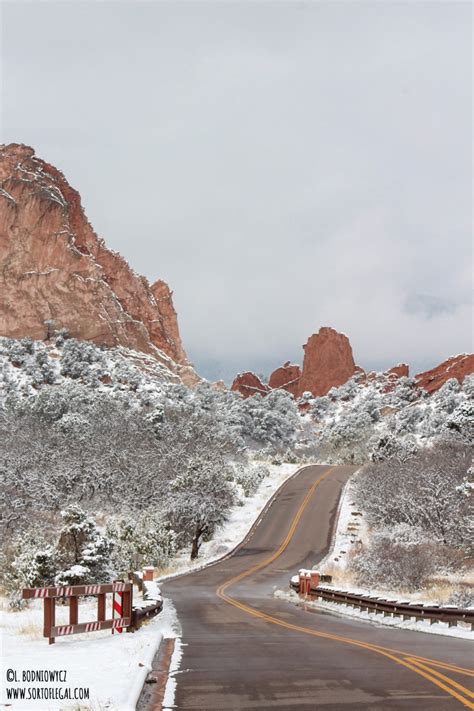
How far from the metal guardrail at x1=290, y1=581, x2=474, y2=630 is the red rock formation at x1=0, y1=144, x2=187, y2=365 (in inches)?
3647

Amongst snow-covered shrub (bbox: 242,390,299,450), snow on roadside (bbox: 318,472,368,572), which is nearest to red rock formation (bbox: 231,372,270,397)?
snow-covered shrub (bbox: 242,390,299,450)

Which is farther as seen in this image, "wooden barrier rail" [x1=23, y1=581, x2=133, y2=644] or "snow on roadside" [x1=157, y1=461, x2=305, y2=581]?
"snow on roadside" [x1=157, y1=461, x2=305, y2=581]


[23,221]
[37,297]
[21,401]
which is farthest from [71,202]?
[21,401]

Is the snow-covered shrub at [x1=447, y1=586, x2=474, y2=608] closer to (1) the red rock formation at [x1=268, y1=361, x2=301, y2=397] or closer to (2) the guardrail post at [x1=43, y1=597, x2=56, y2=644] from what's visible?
(2) the guardrail post at [x1=43, y1=597, x2=56, y2=644]

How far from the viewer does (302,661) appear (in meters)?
10.8

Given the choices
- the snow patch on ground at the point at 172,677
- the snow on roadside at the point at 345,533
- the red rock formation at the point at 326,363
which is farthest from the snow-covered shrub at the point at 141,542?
the red rock formation at the point at 326,363

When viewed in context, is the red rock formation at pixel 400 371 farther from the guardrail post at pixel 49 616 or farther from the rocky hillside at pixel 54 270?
the guardrail post at pixel 49 616

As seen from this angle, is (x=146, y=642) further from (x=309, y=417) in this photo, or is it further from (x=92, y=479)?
(x=309, y=417)

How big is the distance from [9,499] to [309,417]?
104229 mm

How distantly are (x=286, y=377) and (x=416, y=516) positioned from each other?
136 meters

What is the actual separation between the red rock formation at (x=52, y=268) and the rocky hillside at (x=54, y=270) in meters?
0.15

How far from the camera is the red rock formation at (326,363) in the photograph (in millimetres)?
165875

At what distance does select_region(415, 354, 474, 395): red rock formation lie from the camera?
422 ft

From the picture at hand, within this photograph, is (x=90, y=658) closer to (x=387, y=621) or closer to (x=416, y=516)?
(x=387, y=621)
